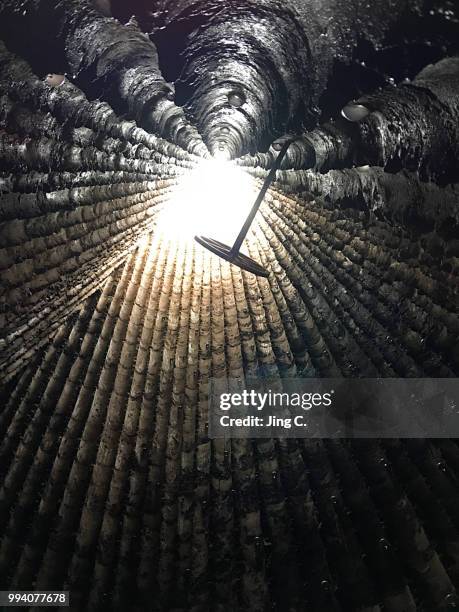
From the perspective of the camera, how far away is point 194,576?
3691 mm

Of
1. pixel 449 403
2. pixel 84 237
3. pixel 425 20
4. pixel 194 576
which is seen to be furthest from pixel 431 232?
pixel 194 576

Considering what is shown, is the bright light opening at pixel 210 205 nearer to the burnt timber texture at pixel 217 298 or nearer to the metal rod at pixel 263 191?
the burnt timber texture at pixel 217 298

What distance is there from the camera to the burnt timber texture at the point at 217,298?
1.62 metres

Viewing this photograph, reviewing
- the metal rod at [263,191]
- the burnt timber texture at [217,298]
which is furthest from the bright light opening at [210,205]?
the metal rod at [263,191]

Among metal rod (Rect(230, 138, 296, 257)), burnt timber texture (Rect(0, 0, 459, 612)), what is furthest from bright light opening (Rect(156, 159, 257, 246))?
metal rod (Rect(230, 138, 296, 257))

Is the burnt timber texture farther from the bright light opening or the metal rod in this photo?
the bright light opening

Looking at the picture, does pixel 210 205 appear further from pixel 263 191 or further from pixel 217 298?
pixel 263 191

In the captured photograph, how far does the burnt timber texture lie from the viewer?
1.62 metres

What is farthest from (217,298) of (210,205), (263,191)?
(263,191)

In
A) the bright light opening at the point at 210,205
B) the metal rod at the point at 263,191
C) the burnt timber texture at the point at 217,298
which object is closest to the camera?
the burnt timber texture at the point at 217,298

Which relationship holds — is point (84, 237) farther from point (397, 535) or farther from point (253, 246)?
point (397, 535)

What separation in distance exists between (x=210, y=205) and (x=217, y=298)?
4.20 feet

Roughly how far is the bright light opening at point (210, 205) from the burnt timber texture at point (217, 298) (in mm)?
209

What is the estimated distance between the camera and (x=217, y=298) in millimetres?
4367
